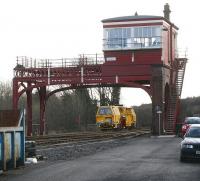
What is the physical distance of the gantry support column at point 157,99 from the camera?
43.7m

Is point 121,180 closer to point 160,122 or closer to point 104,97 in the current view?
point 160,122

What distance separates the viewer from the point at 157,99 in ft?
146

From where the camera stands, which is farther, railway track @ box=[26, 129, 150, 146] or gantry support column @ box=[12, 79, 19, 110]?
gantry support column @ box=[12, 79, 19, 110]

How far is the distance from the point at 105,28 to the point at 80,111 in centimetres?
2896

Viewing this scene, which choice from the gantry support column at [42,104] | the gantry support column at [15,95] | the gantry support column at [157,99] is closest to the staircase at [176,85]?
the gantry support column at [157,99]

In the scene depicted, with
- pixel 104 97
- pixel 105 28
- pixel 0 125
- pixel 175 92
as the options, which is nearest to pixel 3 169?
pixel 0 125

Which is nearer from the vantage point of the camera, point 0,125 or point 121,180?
point 121,180

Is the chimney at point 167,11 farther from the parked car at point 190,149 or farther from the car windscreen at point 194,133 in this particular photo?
the parked car at point 190,149

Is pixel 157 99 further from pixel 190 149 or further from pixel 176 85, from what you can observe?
pixel 190 149

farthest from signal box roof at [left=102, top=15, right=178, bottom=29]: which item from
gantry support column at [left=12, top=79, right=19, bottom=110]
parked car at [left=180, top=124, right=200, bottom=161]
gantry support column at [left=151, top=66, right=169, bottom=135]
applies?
parked car at [left=180, top=124, right=200, bottom=161]

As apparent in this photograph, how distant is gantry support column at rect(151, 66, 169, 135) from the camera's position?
4372cm

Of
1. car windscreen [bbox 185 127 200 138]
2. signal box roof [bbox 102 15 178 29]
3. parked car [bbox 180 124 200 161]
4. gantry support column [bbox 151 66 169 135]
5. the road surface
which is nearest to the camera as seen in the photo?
the road surface

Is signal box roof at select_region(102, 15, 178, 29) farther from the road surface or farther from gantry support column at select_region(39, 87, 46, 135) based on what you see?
the road surface

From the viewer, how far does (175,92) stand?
5169cm
